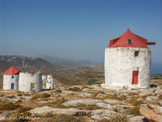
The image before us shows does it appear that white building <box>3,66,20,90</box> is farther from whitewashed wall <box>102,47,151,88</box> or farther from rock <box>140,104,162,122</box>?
rock <box>140,104,162,122</box>

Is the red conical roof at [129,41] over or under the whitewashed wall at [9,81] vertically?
over

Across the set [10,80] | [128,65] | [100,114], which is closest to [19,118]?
[100,114]

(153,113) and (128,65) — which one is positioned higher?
(128,65)

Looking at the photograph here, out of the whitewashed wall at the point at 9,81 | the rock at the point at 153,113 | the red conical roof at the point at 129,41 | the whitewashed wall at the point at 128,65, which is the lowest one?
the whitewashed wall at the point at 9,81

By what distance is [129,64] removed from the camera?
17047mm

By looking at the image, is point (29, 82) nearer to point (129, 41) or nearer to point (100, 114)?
point (129, 41)

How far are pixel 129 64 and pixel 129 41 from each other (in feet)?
8.85

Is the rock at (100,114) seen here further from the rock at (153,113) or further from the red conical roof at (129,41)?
the red conical roof at (129,41)

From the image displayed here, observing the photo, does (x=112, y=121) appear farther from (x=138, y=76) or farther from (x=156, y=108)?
(x=138, y=76)

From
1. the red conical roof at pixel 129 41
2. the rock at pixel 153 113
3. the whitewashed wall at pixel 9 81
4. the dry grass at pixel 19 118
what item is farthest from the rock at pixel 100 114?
the whitewashed wall at pixel 9 81

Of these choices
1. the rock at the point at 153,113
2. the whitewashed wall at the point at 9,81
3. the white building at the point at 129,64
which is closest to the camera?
the rock at the point at 153,113

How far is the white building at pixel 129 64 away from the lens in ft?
55.9

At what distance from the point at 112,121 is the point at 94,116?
1.20m

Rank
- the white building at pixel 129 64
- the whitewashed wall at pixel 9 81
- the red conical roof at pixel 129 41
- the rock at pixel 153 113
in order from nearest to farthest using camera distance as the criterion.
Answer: the rock at pixel 153 113
the white building at pixel 129 64
the red conical roof at pixel 129 41
the whitewashed wall at pixel 9 81
